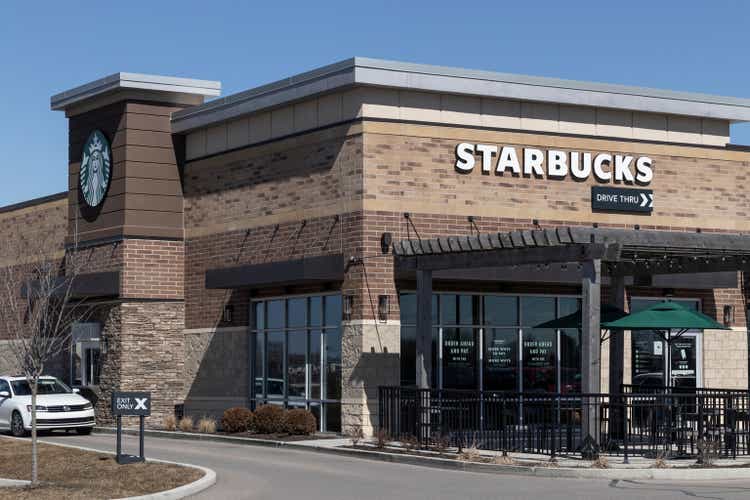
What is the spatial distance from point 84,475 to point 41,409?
33.0 feet

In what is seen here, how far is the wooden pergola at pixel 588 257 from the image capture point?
79.6 ft

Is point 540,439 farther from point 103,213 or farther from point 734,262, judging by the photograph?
point 103,213

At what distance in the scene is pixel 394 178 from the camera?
99.9 ft

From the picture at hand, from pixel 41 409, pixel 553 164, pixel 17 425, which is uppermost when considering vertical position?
pixel 553 164

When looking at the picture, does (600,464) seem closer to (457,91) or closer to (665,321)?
(665,321)

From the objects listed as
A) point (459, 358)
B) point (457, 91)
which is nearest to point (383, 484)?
point (459, 358)

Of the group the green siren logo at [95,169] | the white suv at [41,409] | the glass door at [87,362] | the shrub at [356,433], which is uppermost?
the green siren logo at [95,169]

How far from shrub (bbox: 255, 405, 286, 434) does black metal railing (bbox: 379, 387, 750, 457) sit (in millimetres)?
3712

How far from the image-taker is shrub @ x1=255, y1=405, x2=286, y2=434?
1202 inches

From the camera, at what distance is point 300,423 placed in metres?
30.2

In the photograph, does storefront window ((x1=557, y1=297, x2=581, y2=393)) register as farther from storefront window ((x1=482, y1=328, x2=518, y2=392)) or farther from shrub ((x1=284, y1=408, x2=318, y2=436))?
shrub ((x1=284, y1=408, x2=318, y2=436))

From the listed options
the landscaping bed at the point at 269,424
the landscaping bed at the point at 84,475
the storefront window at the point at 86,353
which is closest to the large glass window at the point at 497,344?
the landscaping bed at the point at 269,424

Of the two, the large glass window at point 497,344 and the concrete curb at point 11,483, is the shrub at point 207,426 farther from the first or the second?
the concrete curb at point 11,483

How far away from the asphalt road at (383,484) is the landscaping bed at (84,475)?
2.74 feet
